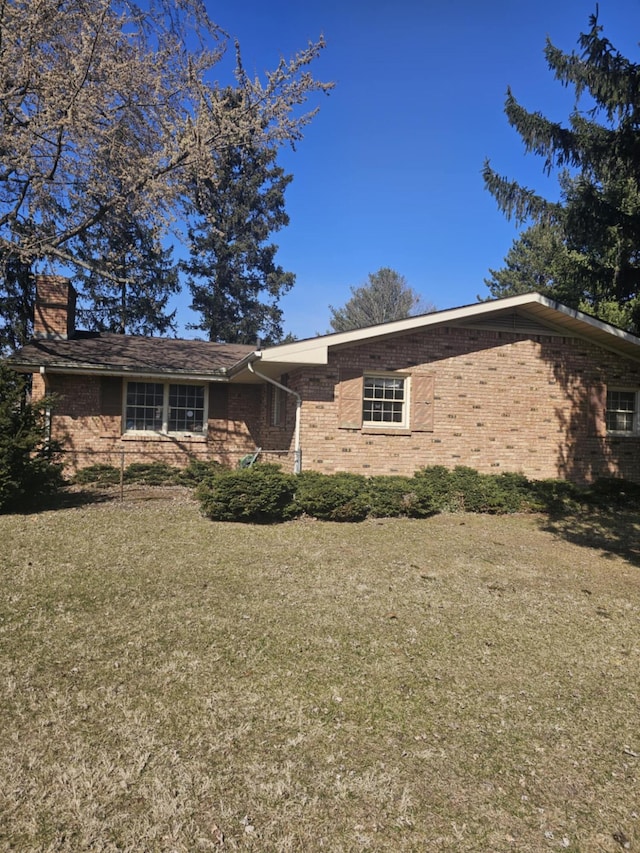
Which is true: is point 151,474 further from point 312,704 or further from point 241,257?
point 241,257

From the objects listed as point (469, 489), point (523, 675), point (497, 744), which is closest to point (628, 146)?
point (469, 489)

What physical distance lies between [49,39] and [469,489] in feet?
46.6

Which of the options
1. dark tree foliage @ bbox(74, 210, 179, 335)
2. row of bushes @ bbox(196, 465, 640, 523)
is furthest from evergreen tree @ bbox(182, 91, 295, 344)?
row of bushes @ bbox(196, 465, 640, 523)

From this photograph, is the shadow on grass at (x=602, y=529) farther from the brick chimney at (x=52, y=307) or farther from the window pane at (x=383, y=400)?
the brick chimney at (x=52, y=307)

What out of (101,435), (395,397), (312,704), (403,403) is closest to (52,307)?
(101,435)

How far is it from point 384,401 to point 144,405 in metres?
6.63

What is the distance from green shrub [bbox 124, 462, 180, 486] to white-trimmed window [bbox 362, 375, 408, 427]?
5.44 metres

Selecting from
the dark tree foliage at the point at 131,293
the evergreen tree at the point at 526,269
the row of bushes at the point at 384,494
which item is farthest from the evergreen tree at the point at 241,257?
the row of bushes at the point at 384,494

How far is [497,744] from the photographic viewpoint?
316 centimetres

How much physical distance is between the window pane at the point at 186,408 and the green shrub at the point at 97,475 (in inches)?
78.8

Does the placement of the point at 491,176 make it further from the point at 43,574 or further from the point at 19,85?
the point at 43,574

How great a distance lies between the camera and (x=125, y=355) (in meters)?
14.5

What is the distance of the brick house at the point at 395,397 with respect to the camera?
37.5 ft

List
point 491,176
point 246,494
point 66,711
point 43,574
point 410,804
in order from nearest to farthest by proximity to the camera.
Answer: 1. point 410,804
2. point 66,711
3. point 43,574
4. point 246,494
5. point 491,176
